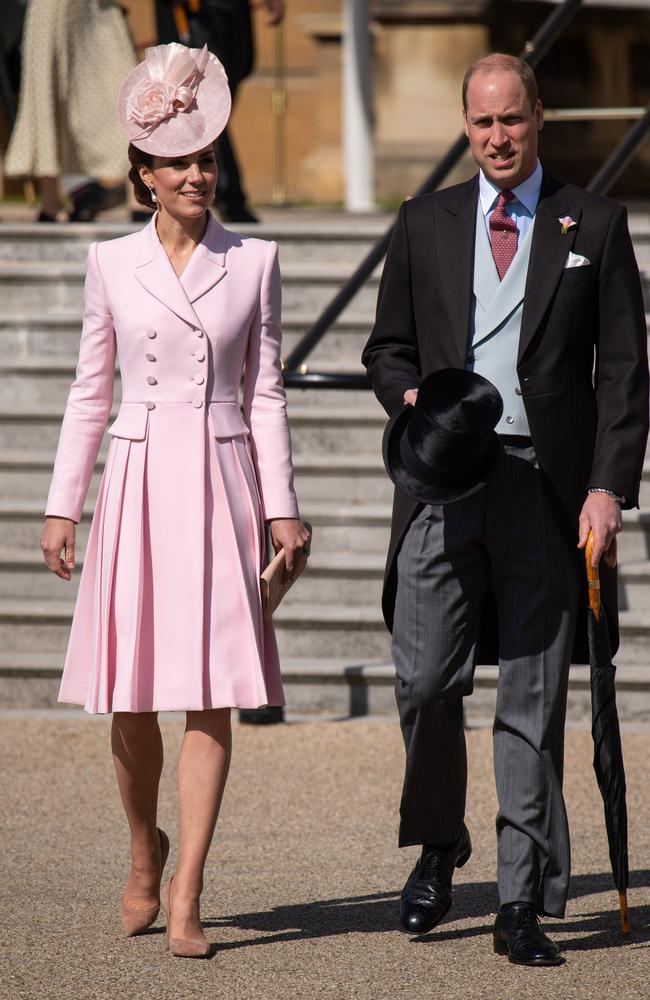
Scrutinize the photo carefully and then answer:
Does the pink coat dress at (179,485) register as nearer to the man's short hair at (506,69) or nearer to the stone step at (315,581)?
the man's short hair at (506,69)

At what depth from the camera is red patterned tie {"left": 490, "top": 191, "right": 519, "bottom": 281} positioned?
4340 millimetres

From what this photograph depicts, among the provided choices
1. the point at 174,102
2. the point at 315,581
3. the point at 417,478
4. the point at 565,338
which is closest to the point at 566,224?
the point at 565,338

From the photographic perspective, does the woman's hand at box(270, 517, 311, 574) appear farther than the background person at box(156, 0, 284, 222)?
No

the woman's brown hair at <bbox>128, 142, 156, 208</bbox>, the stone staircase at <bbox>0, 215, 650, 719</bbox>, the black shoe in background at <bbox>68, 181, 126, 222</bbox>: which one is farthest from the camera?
the black shoe in background at <bbox>68, 181, 126, 222</bbox>

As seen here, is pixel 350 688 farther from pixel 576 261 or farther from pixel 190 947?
pixel 576 261

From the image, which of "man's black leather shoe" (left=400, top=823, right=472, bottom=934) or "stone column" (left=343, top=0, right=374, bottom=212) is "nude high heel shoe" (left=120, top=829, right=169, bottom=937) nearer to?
"man's black leather shoe" (left=400, top=823, right=472, bottom=934)

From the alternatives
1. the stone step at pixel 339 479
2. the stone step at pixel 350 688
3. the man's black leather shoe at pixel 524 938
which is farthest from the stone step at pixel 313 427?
the man's black leather shoe at pixel 524 938

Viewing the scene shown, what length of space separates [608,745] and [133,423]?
1293 mm

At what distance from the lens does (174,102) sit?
4387mm

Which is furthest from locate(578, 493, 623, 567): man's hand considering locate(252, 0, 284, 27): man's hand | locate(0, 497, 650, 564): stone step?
locate(252, 0, 284, 27): man's hand

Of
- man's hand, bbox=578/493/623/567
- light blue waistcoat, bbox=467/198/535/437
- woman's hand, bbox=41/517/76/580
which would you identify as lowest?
woman's hand, bbox=41/517/76/580

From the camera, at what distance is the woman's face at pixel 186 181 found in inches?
172

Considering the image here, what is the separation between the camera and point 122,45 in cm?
972

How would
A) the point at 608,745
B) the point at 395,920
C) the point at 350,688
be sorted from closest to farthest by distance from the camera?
the point at 608,745, the point at 395,920, the point at 350,688
